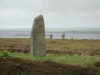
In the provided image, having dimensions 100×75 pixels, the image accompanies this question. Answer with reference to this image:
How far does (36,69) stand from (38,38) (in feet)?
31.9

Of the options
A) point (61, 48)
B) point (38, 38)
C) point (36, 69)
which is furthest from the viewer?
point (61, 48)

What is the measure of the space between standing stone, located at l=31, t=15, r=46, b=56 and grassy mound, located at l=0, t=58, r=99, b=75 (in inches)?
290

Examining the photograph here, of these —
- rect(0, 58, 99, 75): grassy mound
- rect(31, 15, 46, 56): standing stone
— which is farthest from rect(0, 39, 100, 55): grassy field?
rect(0, 58, 99, 75): grassy mound

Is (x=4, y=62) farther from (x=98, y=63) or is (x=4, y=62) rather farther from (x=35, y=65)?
(x=98, y=63)

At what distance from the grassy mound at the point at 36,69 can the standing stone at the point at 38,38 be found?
7.37 m

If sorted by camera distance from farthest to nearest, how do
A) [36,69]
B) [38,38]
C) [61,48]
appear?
[61,48], [38,38], [36,69]

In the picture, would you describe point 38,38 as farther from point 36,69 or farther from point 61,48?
point 61,48

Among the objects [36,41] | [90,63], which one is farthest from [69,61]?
[36,41]

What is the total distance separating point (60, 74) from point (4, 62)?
357cm

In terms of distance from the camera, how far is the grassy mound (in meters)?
20.6

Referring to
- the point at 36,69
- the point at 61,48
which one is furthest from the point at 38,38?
the point at 61,48

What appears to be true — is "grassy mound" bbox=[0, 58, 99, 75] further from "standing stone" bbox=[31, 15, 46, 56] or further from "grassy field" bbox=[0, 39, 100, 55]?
"grassy field" bbox=[0, 39, 100, 55]

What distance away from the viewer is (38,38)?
31.1 meters

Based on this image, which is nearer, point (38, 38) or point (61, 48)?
point (38, 38)
